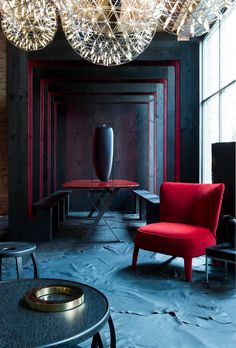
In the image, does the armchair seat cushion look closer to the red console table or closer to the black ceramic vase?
the red console table

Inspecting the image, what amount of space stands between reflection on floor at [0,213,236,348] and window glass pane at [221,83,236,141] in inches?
64.2

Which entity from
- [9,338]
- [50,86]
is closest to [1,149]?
[50,86]

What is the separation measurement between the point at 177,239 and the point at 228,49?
8.62 ft

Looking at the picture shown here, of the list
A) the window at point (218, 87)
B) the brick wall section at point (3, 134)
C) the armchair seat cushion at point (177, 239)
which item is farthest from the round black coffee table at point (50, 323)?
the brick wall section at point (3, 134)

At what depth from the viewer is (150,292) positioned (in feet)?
11.0

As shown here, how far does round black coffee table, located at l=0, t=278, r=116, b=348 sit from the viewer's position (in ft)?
4.58

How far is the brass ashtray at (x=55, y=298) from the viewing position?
165cm

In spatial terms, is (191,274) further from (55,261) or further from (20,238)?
(20,238)

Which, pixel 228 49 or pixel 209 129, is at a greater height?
pixel 228 49

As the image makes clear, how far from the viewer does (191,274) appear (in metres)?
3.69

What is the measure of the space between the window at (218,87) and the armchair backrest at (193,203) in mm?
1060

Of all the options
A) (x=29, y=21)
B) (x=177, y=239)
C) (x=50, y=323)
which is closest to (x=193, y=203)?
(x=177, y=239)

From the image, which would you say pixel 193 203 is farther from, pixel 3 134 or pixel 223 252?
pixel 3 134

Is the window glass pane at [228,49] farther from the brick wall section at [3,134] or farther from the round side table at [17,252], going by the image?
the brick wall section at [3,134]
